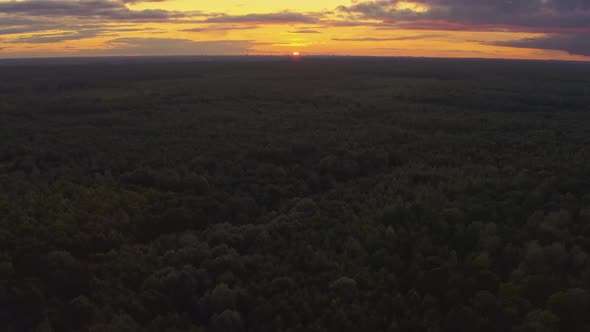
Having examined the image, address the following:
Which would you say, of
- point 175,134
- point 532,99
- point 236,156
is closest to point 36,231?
point 236,156

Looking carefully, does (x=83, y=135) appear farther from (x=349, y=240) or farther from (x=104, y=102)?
(x=349, y=240)

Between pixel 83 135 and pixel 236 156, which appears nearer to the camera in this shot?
pixel 236 156

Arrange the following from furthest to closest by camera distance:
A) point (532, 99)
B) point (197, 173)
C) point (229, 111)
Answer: point (532, 99)
point (229, 111)
point (197, 173)

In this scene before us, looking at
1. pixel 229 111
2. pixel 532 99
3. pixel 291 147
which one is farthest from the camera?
pixel 532 99

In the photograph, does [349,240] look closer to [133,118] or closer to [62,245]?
[62,245]

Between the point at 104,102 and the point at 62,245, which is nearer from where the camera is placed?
the point at 62,245

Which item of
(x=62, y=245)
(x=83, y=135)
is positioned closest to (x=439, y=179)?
(x=62, y=245)
